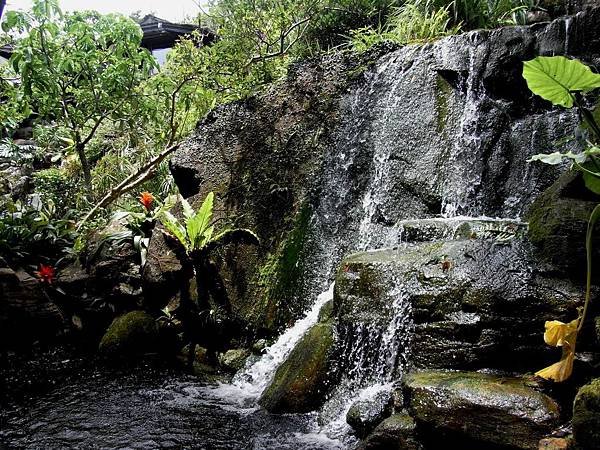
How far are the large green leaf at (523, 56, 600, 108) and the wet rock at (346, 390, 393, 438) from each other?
241cm

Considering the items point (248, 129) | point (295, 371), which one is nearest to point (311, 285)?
point (295, 371)

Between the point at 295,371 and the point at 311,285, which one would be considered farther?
the point at 311,285

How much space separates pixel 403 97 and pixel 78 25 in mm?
4520

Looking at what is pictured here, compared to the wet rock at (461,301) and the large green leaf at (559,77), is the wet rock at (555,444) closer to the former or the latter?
the wet rock at (461,301)

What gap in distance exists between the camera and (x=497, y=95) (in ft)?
20.5

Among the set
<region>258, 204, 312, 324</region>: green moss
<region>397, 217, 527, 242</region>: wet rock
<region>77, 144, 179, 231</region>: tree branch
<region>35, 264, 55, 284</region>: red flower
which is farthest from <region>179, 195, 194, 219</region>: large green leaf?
<region>397, 217, 527, 242</region>: wet rock

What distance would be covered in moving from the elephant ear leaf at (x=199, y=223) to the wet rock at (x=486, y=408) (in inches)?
159

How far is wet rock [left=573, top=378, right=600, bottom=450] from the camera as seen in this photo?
7.84ft

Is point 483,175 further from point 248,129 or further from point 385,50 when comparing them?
point 248,129

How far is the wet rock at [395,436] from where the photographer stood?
3164 millimetres

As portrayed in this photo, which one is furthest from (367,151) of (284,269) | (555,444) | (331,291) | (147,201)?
(555,444)

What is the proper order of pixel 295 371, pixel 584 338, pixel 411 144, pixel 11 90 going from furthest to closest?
pixel 11 90 → pixel 411 144 → pixel 295 371 → pixel 584 338

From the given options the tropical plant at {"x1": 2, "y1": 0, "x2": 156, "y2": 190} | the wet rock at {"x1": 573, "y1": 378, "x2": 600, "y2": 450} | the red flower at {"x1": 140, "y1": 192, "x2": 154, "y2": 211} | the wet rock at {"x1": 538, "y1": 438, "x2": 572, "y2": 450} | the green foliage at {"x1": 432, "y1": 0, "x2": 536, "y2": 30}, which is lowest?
the wet rock at {"x1": 538, "y1": 438, "x2": 572, "y2": 450}

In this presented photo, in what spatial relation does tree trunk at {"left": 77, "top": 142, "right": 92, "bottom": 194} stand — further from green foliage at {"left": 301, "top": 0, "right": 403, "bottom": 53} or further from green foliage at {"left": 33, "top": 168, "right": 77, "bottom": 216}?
green foliage at {"left": 301, "top": 0, "right": 403, "bottom": 53}
